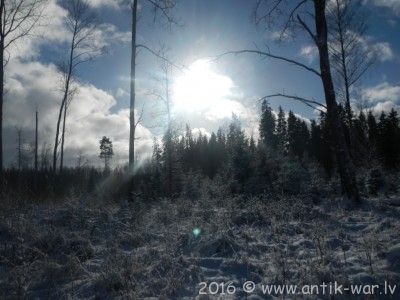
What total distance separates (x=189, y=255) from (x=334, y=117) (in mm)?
5935

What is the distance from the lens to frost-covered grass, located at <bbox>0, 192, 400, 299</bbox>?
392 centimetres

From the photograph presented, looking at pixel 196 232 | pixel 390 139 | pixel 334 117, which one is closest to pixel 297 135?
pixel 390 139

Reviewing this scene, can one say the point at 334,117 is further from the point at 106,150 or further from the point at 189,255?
the point at 106,150

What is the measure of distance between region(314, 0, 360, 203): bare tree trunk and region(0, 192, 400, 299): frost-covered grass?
4.59 feet

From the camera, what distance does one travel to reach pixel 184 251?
542 cm

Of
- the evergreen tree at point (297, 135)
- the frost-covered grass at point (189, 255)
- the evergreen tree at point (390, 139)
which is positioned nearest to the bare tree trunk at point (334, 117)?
the frost-covered grass at point (189, 255)

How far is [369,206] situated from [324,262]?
4990 mm

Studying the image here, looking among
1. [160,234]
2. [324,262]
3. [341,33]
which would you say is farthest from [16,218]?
[341,33]

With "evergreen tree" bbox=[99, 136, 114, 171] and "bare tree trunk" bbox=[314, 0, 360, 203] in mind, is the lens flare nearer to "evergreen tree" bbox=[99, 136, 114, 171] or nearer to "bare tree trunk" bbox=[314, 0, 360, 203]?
"bare tree trunk" bbox=[314, 0, 360, 203]

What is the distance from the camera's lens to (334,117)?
8.79 metres

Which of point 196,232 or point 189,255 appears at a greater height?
point 196,232

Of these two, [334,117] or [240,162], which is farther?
[240,162]

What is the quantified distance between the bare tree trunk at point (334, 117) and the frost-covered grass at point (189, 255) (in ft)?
4.59

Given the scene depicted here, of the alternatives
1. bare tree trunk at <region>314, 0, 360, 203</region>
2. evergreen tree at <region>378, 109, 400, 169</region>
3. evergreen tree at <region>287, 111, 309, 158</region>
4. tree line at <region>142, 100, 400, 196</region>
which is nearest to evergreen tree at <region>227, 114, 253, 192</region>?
tree line at <region>142, 100, 400, 196</region>
